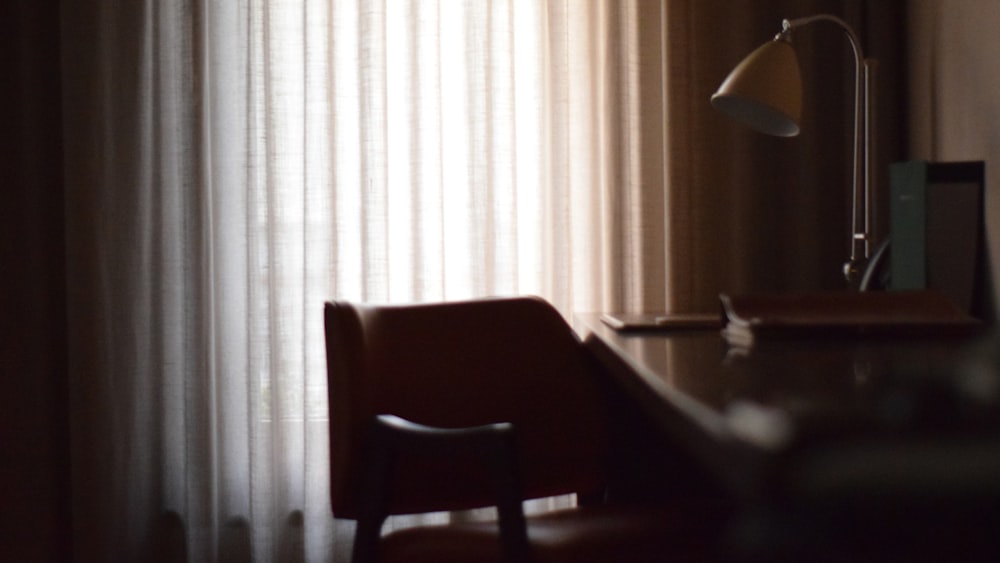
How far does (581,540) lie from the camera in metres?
1.39

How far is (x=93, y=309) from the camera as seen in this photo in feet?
8.07

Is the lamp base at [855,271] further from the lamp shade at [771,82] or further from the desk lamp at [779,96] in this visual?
the lamp shade at [771,82]

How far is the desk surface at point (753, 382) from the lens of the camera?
1.74 ft

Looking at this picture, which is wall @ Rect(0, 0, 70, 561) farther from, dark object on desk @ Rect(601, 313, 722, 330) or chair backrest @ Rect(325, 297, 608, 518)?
dark object on desk @ Rect(601, 313, 722, 330)

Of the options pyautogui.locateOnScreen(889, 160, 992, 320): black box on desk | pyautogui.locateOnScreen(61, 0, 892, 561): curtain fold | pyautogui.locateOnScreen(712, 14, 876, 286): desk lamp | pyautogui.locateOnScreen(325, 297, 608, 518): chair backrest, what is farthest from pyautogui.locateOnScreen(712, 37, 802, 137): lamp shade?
pyautogui.locateOnScreen(61, 0, 892, 561): curtain fold

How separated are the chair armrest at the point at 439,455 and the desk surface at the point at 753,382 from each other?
19 cm

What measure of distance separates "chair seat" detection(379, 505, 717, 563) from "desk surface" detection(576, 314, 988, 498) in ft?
0.94

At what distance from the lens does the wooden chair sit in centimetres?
132

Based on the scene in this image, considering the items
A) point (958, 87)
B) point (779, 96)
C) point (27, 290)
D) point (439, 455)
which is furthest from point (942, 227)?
point (27, 290)

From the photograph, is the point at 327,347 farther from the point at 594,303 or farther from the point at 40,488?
the point at 40,488

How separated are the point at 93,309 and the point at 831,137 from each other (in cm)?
198

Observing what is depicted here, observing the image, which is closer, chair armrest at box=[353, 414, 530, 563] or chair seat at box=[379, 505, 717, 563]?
chair armrest at box=[353, 414, 530, 563]

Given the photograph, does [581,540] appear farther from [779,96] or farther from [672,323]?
[779,96]

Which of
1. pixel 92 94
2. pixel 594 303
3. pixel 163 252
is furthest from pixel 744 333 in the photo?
pixel 92 94
